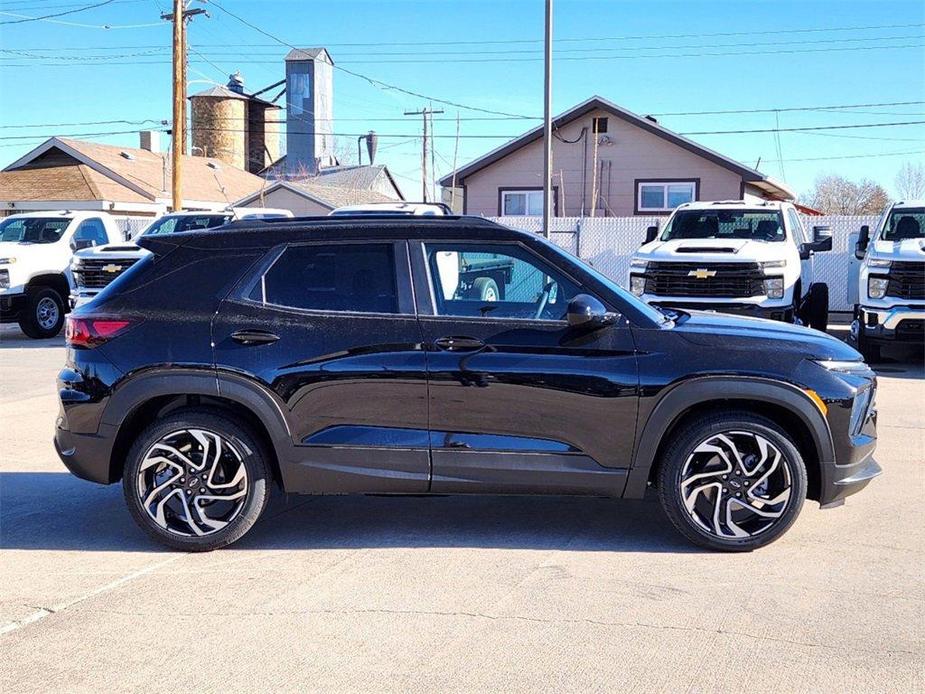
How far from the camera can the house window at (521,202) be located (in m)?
30.2

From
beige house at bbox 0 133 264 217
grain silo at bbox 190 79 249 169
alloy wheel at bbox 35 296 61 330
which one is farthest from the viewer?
grain silo at bbox 190 79 249 169

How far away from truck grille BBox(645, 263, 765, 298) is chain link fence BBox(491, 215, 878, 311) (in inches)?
368

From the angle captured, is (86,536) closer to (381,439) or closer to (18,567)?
(18,567)

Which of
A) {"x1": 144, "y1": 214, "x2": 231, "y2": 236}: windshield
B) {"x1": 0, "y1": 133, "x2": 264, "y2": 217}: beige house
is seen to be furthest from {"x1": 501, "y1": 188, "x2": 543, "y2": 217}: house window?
{"x1": 0, "y1": 133, "x2": 264, "y2": 217}: beige house

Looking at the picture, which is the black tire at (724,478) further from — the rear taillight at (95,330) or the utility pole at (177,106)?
the utility pole at (177,106)

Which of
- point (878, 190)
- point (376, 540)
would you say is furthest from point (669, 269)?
point (878, 190)

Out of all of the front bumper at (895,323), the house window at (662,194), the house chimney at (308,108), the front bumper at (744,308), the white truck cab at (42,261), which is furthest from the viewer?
the house chimney at (308,108)

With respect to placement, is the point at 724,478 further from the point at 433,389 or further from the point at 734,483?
the point at 433,389

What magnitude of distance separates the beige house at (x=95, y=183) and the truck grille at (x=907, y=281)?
98.5 feet

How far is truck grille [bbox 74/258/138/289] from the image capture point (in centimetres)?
1667

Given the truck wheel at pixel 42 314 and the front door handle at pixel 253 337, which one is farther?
the truck wheel at pixel 42 314

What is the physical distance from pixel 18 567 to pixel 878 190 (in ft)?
198

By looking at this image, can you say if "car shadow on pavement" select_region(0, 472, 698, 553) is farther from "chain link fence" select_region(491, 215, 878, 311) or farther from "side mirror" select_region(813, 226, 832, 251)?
"chain link fence" select_region(491, 215, 878, 311)

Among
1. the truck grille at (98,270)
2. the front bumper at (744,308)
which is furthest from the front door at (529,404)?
the truck grille at (98,270)
